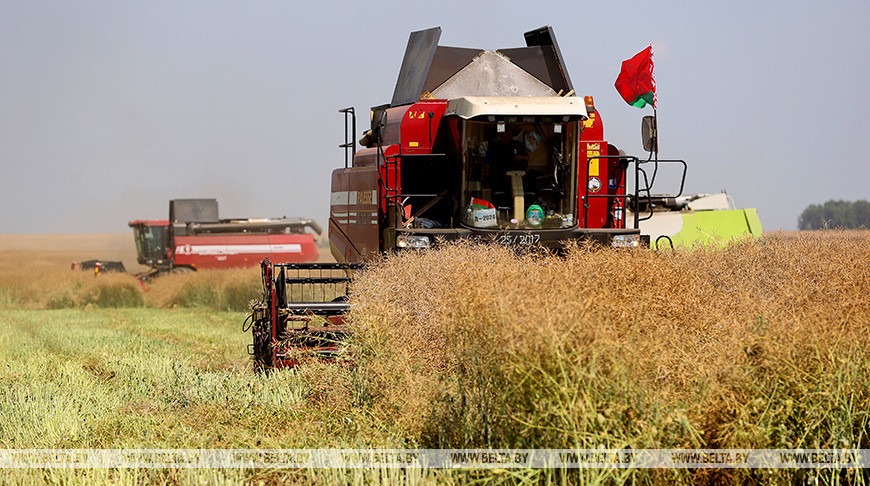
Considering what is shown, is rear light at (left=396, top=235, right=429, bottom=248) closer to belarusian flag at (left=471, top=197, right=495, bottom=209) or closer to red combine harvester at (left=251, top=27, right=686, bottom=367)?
red combine harvester at (left=251, top=27, right=686, bottom=367)

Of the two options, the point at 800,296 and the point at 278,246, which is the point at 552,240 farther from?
the point at 278,246

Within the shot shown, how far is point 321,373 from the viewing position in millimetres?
6945

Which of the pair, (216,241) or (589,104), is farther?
(216,241)

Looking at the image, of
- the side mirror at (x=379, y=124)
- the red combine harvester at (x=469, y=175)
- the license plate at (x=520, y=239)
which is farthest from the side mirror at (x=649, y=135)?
the side mirror at (x=379, y=124)

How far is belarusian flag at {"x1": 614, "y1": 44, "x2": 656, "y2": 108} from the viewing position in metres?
11.4

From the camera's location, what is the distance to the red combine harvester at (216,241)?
85.6ft

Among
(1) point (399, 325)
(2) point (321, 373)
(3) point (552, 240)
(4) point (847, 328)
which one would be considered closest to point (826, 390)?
(4) point (847, 328)

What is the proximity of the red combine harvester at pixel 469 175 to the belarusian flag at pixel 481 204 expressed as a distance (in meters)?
0.01

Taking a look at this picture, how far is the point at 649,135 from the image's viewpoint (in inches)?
371

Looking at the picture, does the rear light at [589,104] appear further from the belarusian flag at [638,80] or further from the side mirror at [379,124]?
the side mirror at [379,124]

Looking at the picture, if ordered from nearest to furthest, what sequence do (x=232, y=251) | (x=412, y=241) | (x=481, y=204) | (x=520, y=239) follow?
(x=412, y=241), (x=520, y=239), (x=481, y=204), (x=232, y=251)

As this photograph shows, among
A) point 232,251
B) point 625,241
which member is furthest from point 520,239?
point 232,251

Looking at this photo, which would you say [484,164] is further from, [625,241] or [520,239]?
[625,241]

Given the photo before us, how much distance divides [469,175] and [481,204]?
329 mm
